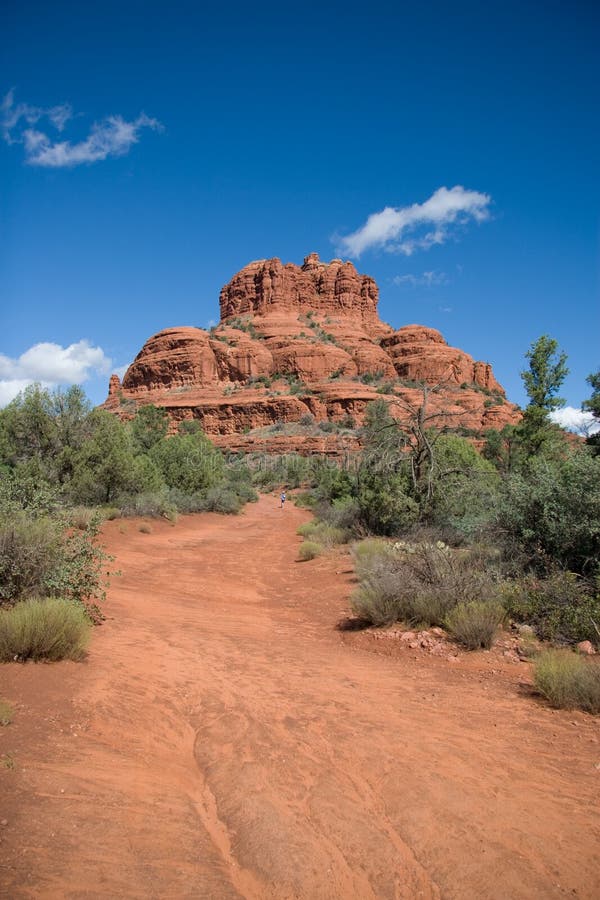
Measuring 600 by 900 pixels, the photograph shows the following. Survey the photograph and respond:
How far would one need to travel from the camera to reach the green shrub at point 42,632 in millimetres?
5098

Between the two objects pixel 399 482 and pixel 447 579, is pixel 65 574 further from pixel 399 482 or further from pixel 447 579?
pixel 399 482

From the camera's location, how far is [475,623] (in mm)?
6855

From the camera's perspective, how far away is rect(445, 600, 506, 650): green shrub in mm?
6836

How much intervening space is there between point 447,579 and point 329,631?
2158 mm

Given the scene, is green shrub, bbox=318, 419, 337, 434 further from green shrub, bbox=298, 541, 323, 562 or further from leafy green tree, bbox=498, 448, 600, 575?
leafy green tree, bbox=498, 448, 600, 575

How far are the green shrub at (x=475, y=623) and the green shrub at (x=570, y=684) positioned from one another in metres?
1.34

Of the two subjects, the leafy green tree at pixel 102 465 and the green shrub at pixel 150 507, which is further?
the green shrub at pixel 150 507

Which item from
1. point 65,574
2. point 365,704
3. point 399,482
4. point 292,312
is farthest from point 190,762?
point 292,312

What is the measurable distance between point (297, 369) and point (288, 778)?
77.2 meters

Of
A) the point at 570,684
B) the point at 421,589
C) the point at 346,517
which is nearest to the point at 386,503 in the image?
the point at 346,517

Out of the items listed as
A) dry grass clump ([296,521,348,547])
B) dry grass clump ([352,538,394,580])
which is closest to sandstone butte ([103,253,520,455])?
dry grass clump ([296,521,348,547])

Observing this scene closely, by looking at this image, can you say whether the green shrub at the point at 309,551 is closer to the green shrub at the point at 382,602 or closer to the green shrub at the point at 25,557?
the green shrub at the point at 382,602

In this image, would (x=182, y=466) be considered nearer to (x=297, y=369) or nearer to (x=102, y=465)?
(x=102, y=465)

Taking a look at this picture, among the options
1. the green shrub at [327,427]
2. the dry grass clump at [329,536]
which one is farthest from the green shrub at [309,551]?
the green shrub at [327,427]
